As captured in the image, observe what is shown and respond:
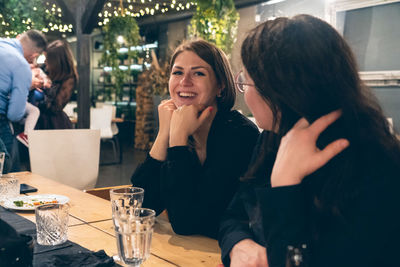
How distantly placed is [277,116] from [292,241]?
32cm

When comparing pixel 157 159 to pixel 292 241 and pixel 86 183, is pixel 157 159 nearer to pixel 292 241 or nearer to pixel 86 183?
pixel 292 241

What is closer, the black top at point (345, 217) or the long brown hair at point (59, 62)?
the black top at point (345, 217)

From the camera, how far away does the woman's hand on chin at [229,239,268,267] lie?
1082 millimetres

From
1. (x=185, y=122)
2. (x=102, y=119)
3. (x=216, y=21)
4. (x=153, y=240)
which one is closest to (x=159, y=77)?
(x=102, y=119)

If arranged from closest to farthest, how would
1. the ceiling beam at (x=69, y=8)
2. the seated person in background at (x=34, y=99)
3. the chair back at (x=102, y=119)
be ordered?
1. the seated person in background at (x=34, y=99)
2. the ceiling beam at (x=69, y=8)
3. the chair back at (x=102, y=119)

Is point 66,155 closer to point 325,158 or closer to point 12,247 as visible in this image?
point 12,247

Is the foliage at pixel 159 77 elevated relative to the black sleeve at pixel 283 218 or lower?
lower

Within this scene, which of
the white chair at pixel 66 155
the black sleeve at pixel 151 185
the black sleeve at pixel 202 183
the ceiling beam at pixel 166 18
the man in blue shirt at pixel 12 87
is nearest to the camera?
the black sleeve at pixel 202 183

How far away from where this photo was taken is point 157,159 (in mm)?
1754

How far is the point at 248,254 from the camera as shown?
1.11 meters

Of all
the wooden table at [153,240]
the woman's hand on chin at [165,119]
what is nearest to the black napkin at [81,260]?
the wooden table at [153,240]

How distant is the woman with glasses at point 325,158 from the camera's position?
0.87 m

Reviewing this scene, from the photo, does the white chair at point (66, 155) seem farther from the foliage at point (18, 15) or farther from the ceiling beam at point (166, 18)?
the ceiling beam at point (166, 18)

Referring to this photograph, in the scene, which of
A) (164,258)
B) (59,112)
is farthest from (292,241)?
(59,112)
